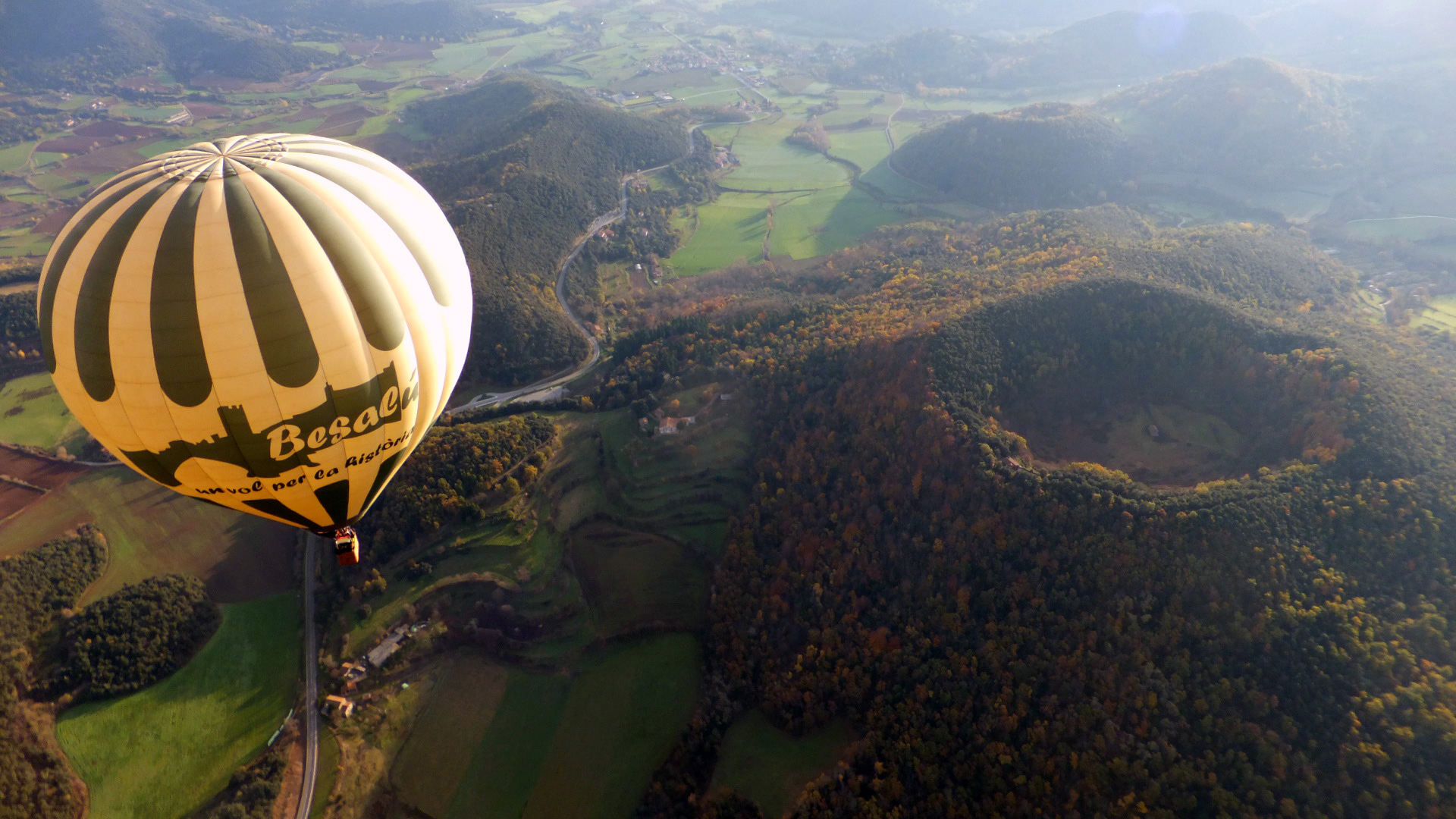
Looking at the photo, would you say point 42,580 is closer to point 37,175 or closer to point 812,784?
point 812,784

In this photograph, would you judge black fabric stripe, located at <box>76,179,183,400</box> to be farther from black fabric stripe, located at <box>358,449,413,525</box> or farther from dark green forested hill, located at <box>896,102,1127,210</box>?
dark green forested hill, located at <box>896,102,1127,210</box>

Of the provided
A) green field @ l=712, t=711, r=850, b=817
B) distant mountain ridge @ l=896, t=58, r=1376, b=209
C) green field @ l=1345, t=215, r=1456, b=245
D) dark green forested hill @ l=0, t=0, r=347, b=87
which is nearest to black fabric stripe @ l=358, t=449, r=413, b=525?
green field @ l=712, t=711, r=850, b=817

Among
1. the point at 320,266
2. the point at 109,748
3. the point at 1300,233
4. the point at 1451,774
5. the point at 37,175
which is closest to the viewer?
the point at 320,266

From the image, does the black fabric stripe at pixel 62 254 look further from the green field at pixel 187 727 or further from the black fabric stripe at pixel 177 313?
the green field at pixel 187 727

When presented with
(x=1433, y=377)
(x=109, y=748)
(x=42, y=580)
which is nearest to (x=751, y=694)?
(x=109, y=748)

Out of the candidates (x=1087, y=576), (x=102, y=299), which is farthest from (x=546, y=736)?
(x=1087, y=576)

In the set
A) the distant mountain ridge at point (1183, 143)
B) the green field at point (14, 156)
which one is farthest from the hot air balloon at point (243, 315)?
the green field at point (14, 156)

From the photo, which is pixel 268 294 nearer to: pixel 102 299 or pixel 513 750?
pixel 102 299
